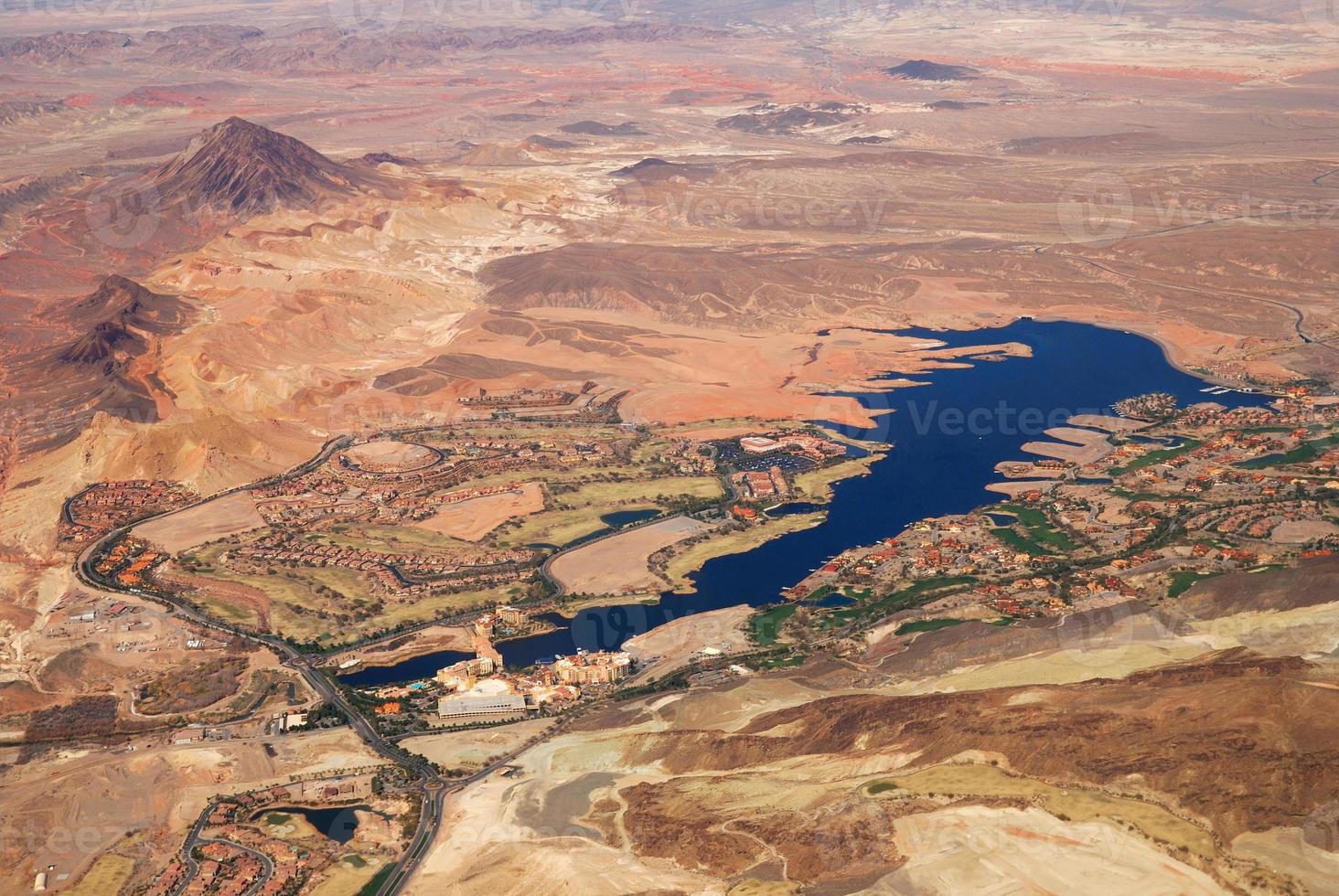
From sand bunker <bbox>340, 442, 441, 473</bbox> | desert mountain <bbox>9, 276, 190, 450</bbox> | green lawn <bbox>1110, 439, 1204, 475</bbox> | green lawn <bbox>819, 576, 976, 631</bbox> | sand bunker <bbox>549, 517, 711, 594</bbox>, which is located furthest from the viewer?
desert mountain <bbox>9, 276, 190, 450</bbox>

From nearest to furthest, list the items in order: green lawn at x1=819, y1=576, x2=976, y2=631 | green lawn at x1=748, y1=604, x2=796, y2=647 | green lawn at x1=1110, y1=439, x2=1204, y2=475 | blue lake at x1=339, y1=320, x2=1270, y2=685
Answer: green lawn at x1=748, y1=604, x2=796, y2=647, green lawn at x1=819, y1=576, x2=976, y2=631, blue lake at x1=339, y1=320, x2=1270, y2=685, green lawn at x1=1110, y1=439, x2=1204, y2=475

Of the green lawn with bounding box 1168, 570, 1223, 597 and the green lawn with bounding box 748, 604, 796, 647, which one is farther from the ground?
the green lawn with bounding box 1168, 570, 1223, 597

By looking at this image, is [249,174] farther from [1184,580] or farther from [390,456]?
[1184,580]

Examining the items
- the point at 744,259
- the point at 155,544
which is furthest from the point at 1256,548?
the point at 744,259

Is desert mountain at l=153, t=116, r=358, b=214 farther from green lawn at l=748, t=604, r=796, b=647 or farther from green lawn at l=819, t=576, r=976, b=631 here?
green lawn at l=819, t=576, r=976, b=631

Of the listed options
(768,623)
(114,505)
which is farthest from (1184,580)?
(114,505)

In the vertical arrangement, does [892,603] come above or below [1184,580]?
below

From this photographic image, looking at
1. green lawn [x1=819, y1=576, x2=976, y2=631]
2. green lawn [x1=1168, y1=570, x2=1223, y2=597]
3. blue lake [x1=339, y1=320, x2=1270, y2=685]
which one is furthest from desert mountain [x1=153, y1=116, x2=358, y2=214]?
green lawn [x1=1168, y1=570, x2=1223, y2=597]
